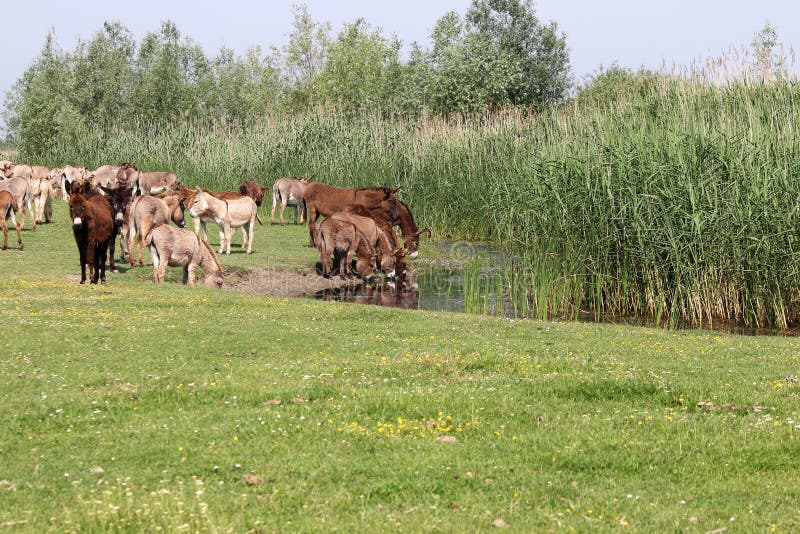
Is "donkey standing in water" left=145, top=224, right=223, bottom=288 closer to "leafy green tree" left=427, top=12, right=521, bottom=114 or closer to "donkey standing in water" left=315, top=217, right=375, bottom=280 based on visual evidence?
"donkey standing in water" left=315, top=217, right=375, bottom=280

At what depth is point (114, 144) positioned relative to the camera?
46.3 m

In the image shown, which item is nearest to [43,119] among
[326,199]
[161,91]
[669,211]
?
[161,91]

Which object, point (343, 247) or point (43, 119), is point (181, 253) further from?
point (43, 119)

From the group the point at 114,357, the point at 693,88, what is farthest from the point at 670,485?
the point at 693,88

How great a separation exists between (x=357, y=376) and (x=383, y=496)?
377cm

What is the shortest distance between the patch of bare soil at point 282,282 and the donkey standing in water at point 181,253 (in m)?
0.95

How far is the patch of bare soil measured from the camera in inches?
860

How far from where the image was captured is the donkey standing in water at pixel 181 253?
20406mm

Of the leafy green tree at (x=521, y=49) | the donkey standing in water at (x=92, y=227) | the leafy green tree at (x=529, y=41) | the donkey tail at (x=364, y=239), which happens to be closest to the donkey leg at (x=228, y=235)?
the donkey tail at (x=364, y=239)

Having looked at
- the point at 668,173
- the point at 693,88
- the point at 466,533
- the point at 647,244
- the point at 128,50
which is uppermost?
the point at 128,50

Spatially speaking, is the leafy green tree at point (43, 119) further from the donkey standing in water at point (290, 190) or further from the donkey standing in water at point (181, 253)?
the donkey standing in water at point (181, 253)

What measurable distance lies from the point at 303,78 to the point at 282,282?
7211cm

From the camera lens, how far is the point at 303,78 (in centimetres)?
9206

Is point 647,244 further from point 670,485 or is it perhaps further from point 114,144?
point 114,144
